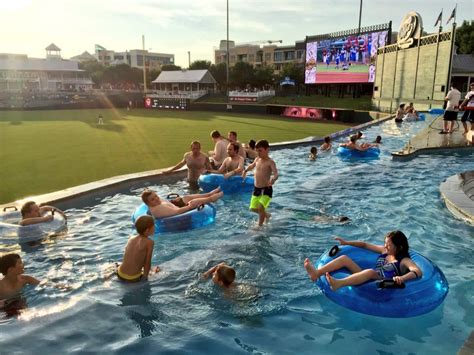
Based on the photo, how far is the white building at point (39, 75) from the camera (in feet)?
220

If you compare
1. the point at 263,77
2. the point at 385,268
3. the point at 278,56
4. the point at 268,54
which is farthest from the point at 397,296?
the point at 268,54

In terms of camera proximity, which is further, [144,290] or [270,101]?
[270,101]

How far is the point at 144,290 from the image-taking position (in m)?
5.23

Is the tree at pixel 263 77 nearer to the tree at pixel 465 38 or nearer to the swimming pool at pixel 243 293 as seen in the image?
the tree at pixel 465 38

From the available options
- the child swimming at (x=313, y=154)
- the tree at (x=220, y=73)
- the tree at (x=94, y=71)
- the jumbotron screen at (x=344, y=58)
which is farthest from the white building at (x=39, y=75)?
the child swimming at (x=313, y=154)

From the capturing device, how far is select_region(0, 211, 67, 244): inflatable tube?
645 centimetres

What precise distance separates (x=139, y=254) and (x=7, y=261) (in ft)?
5.02

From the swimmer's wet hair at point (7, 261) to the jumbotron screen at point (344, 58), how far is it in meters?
38.5

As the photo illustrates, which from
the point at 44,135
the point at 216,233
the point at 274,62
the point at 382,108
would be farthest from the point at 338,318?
the point at 274,62

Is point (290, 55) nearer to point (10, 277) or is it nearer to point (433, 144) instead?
point (433, 144)

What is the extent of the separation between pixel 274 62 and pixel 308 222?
87.4 m

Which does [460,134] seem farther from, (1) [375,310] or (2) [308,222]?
(1) [375,310]

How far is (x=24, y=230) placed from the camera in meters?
6.50

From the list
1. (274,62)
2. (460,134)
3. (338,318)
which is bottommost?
(338,318)
